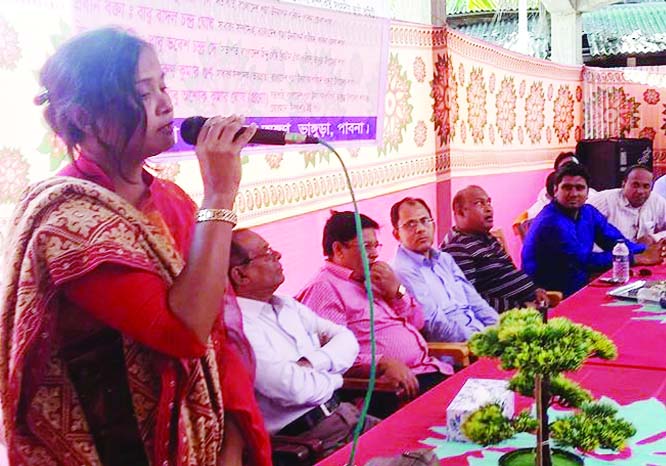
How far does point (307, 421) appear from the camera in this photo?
7.64ft

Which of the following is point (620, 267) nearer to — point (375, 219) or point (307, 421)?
point (375, 219)

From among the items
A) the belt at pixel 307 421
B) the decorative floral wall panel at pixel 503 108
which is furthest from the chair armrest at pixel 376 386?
the decorative floral wall panel at pixel 503 108

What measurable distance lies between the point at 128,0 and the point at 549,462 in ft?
5.57

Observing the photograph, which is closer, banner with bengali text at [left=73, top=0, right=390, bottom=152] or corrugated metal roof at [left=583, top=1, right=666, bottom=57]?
banner with bengali text at [left=73, top=0, right=390, bottom=152]

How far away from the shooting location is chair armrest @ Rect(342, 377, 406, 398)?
264 cm

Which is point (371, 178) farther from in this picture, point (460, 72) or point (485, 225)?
point (460, 72)

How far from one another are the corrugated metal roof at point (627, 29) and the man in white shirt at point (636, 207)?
607cm

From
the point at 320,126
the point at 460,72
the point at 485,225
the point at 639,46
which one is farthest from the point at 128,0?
the point at 639,46

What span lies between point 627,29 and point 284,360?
33.4ft

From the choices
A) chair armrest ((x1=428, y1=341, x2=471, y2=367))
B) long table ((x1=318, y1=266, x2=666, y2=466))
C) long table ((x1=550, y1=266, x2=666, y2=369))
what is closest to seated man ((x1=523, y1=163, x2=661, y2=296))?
long table ((x1=550, y1=266, x2=666, y2=369))

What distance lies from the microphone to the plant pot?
662 millimetres

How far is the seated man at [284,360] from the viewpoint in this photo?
88.7 inches

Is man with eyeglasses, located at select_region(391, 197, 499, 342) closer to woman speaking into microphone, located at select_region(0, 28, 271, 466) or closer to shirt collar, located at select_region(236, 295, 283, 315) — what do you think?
shirt collar, located at select_region(236, 295, 283, 315)

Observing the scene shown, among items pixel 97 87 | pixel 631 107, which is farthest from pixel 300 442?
pixel 631 107
